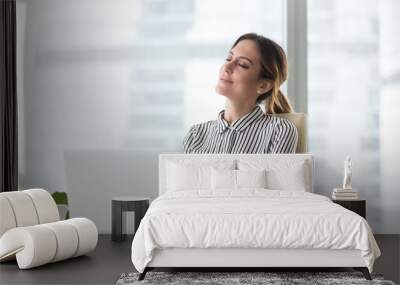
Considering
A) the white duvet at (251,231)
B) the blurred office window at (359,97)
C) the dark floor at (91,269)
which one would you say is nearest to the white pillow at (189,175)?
the dark floor at (91,269)

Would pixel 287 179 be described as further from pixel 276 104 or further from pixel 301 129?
pixel 276 104

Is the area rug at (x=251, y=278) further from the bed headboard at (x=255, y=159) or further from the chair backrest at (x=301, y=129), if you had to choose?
the chair backrest at (x=301, y=129)

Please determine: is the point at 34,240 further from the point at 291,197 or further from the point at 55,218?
the point at 291,197

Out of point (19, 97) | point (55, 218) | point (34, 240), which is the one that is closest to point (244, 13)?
point (19, 97)

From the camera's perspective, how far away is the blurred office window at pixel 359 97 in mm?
6797

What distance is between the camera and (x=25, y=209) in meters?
5.05

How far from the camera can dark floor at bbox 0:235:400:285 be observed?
439 centimetres

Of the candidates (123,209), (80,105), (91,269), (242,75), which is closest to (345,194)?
(242,75)

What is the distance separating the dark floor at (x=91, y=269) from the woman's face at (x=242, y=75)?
1873mm

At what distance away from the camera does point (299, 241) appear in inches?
164

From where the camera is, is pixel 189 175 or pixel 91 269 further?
pixel 189 175

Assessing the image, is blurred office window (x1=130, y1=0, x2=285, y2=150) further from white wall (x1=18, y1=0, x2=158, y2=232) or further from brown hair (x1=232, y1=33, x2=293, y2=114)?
brown hair (x1=232, y1=33, x2=293, y2=114)

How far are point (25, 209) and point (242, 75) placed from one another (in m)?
2.55

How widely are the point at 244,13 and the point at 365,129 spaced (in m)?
1.69
